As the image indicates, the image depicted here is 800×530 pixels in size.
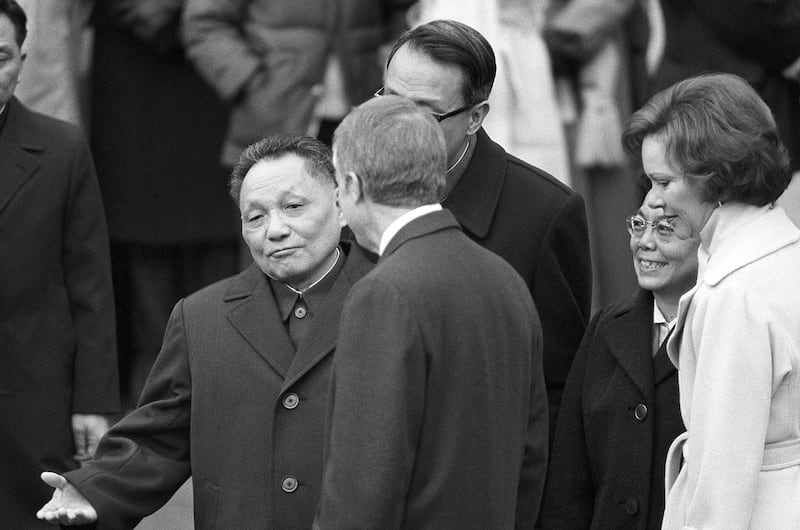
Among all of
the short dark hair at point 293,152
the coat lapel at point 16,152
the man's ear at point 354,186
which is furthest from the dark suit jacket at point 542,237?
the coat lapel at point 16,152

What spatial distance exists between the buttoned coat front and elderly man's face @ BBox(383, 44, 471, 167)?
0.98 m

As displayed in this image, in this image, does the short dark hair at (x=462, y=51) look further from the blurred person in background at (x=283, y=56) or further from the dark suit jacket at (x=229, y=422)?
the blurred person in background at (x=283, y=56)

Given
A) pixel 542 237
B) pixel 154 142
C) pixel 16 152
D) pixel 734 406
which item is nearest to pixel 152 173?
pixel 154 142

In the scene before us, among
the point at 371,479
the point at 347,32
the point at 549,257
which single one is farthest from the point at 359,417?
the point at 347,32

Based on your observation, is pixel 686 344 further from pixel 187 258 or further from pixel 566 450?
pixel 187 258

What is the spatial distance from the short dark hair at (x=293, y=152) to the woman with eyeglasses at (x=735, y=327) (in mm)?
834

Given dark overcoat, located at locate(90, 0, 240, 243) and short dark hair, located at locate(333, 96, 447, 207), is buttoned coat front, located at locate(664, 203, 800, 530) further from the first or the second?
dark overcoat, located at locate(90, 0, 240, 243)

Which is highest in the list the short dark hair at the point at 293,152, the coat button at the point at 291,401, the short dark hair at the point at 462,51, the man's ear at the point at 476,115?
the short dark hair at the point at 462,51

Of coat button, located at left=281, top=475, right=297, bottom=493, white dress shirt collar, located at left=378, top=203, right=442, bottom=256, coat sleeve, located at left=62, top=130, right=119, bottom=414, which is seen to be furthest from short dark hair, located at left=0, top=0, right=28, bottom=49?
white dress shirt collar, located at left=378, top=203, right=442, bottom=256

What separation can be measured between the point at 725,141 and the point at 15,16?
7.93 feet

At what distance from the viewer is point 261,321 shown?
3.63m

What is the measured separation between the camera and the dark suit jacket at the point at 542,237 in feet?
13.2

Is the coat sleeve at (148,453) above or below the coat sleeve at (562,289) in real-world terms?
below

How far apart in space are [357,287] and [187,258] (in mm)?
3627
